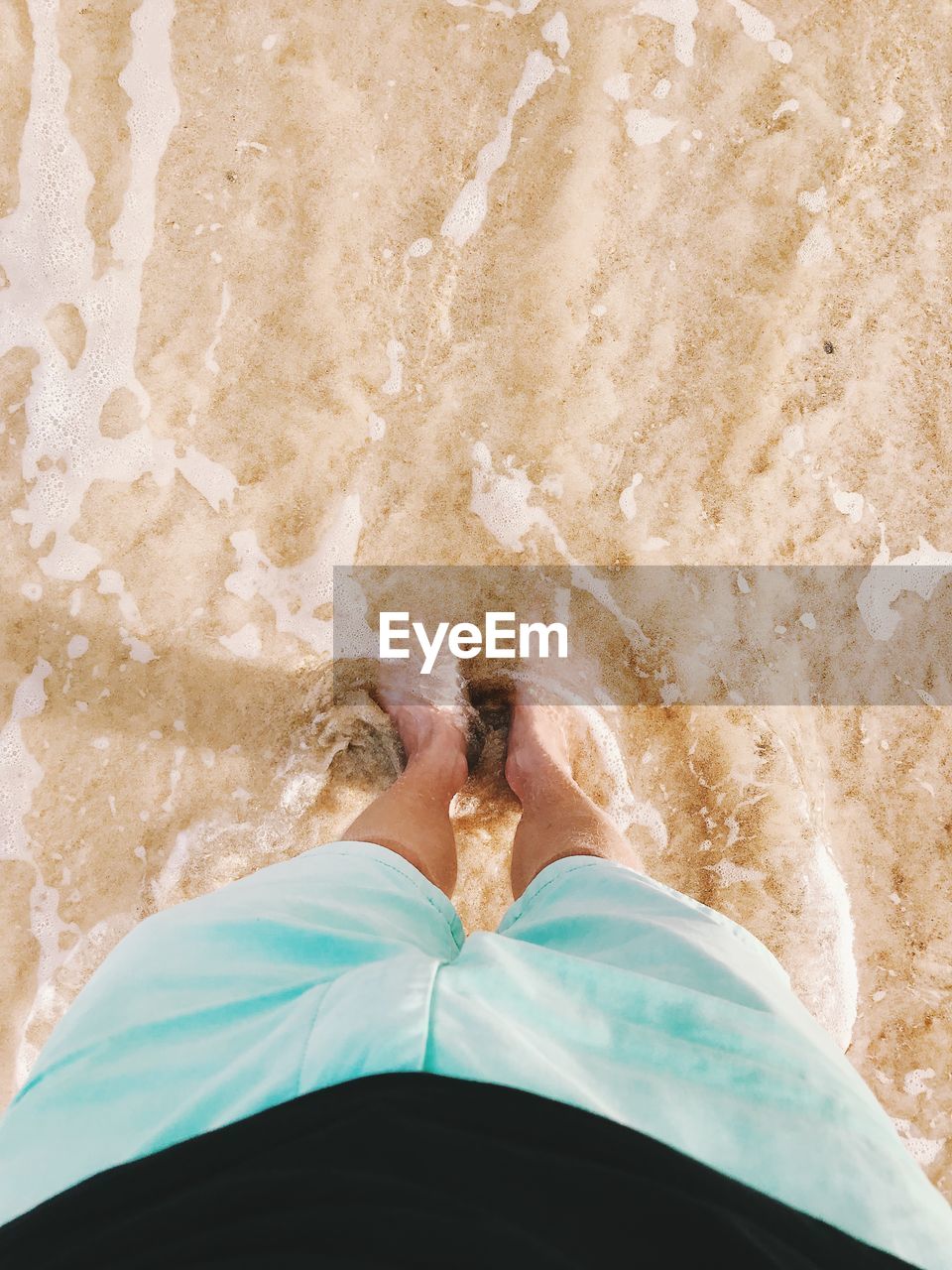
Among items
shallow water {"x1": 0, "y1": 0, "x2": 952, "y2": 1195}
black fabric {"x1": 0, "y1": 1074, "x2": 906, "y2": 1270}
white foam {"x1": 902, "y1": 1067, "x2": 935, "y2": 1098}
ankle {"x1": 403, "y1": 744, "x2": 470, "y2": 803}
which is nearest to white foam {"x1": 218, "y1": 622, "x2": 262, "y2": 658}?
shallow water {"x1": 0, "y1": 0, "x2": 952, "y2": 1195}

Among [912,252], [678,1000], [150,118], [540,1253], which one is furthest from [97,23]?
[540,1253]

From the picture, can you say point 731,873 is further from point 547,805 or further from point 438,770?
point 438,770

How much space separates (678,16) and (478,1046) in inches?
108

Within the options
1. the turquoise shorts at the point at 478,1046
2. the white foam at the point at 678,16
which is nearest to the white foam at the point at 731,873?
the turquoise shorts at the point at 478,1046

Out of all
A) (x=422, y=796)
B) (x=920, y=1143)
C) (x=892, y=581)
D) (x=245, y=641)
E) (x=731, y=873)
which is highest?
(x=892, y=581)

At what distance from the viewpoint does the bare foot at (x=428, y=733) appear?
7.84 ft

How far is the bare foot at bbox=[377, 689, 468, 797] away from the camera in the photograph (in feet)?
7.84

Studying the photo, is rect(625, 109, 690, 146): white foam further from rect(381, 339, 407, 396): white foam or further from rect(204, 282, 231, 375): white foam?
rect(204, 282, 231, 375): white foam

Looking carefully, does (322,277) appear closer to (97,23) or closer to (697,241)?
(97,23)

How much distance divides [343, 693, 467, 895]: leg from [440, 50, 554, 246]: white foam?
1414 millimetres

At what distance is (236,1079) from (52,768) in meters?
1.61

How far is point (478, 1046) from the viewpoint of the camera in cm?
102

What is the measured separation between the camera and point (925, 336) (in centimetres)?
241

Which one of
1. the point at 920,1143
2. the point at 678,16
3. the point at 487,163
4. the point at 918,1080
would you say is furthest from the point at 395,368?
the point at 920,1143
